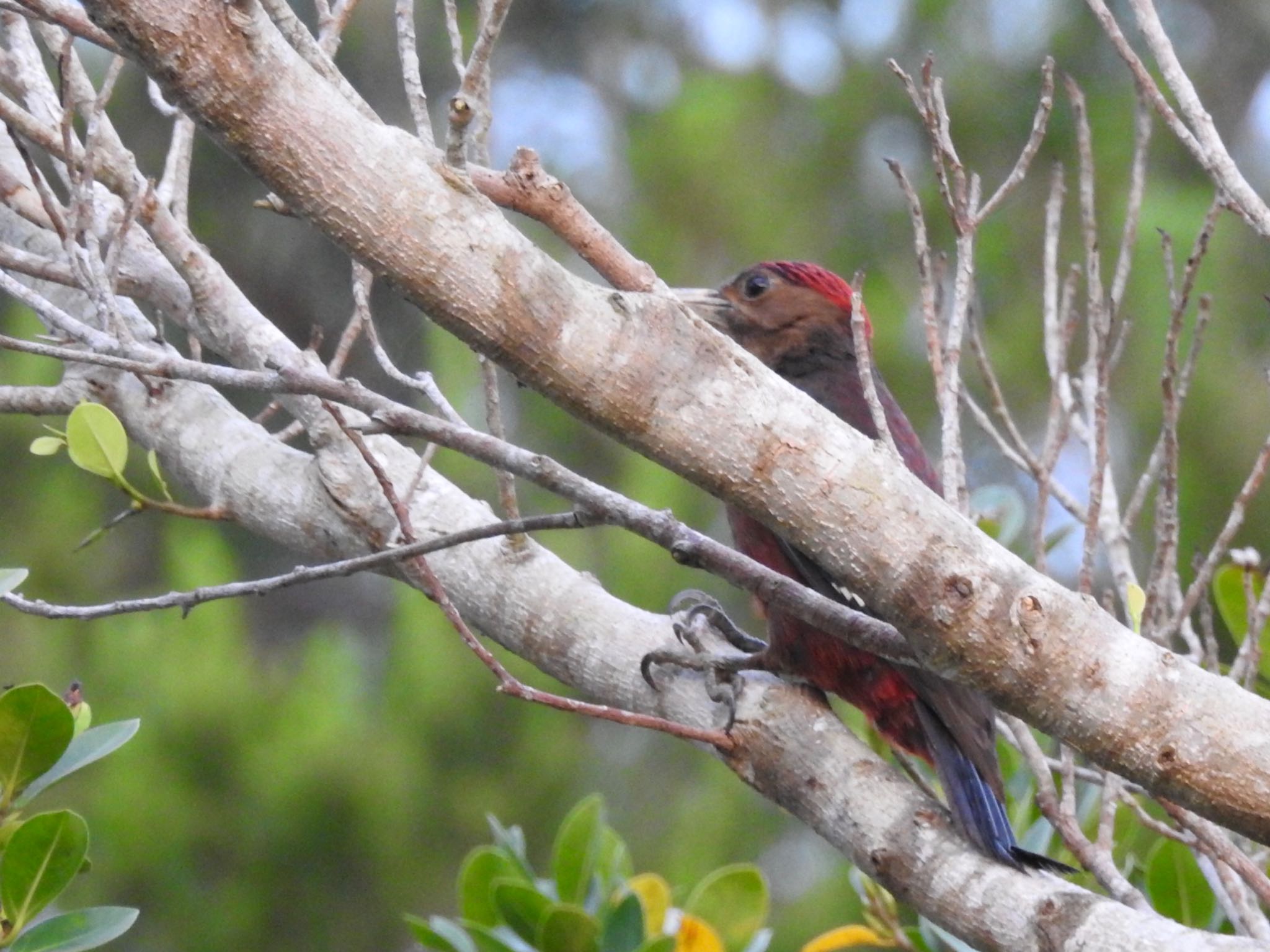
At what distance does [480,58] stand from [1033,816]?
5.47 ft

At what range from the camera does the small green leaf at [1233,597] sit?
2.59 meters

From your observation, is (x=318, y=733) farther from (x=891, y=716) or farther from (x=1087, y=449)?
(x=1087, y=449)

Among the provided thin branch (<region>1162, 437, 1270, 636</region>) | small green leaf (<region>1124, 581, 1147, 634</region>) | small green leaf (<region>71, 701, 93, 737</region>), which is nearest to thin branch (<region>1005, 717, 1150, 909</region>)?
small green leaf (<region>1124, 581, 1147, 634</region>)

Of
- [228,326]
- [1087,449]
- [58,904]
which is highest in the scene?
[1087,449]

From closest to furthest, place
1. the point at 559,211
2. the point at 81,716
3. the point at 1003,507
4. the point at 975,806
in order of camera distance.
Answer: the point at 559,211
the point at 81,716
the point at 975,806
the point at 1003,507

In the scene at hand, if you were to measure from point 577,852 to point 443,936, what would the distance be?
0.27m

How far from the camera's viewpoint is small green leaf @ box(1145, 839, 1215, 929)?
227cm

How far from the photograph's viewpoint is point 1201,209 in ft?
18.4

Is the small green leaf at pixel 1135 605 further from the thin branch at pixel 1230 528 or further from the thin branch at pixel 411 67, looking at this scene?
the thin branch at pixel 411 67

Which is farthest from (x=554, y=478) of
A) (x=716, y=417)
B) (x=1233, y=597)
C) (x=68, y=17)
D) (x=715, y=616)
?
(x=1233, y=597)

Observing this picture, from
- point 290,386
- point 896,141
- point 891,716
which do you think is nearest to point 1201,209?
point 896,141

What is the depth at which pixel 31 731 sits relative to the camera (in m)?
1.66

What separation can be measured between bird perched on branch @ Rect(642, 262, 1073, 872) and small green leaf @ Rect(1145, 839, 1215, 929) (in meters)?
0.28

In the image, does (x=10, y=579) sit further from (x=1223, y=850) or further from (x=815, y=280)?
(x=815, y=280)
